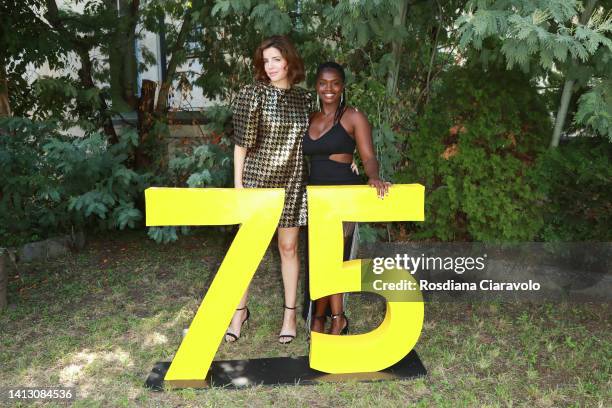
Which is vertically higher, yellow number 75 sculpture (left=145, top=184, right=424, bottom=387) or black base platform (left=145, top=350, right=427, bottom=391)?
yellow number 75 sculpture (left=145, top=184, right=424, bottom=387)

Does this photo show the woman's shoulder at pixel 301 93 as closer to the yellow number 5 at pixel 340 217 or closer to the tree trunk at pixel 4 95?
the yellow number 5 at pixel 340 217

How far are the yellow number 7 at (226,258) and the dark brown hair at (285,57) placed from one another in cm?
72

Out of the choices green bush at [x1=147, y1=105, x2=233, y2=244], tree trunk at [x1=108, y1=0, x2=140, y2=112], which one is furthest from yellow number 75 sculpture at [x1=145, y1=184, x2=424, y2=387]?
tree trunk at [x1=108, y1=0, x2=140, y2=112]

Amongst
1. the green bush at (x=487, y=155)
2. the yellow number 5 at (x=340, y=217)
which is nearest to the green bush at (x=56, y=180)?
the yellow number 5 at (x=340, y=217)

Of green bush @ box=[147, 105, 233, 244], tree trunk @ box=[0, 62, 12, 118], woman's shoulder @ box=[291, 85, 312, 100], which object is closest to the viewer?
woman's shoulder @ box=[291, 85, 312, 100]

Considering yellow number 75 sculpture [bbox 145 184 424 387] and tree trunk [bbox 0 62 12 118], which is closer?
yellow number 75 sculpture [bbox 145 184 424 387]

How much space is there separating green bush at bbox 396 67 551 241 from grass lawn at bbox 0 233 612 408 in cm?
69

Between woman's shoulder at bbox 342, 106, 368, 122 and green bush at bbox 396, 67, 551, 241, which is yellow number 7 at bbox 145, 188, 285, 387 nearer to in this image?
woman's shoulder at bbox 342, 106, 368, 122

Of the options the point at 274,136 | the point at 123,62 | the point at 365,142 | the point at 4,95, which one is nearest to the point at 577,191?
the point at 365,142

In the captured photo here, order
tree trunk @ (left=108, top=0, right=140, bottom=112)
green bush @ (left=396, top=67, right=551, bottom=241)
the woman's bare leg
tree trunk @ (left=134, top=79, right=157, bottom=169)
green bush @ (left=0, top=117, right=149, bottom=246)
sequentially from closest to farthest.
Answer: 1. the woman's bare leg
2. green bush @ (left=396, top=67, right=551, bottom=241)
3. green bush @ (left=0, top=117, right=149, bottom=246)
4. tree trunk @ (left=108, top=0, right=140, bottom=112)
5. tree trunk @ (left=134, top=79, right=157, bottom=169)

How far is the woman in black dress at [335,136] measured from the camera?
3.39 m

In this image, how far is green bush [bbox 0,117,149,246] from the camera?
5.43 meters

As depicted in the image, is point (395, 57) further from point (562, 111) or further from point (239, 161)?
point (239, 161)

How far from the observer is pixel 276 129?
3496mm
